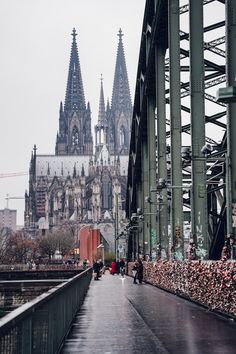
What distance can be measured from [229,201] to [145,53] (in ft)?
82.8

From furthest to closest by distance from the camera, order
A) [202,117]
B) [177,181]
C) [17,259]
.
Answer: [17,259] → [177,181] → [202,117]

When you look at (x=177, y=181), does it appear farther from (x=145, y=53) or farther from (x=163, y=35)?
(x=145, y=53)

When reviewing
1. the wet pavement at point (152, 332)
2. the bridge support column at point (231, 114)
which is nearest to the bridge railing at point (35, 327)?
the wet pavement at point (152, 332)

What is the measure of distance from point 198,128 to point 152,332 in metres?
11.5

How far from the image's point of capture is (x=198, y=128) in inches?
1001

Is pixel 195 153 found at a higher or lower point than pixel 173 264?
higher

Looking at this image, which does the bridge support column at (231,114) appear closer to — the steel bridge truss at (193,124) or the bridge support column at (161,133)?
the steel bridge truss at (193,124)

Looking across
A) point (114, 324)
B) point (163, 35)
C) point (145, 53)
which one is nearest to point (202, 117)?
point (114, 324)

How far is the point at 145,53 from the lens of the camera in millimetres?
44375

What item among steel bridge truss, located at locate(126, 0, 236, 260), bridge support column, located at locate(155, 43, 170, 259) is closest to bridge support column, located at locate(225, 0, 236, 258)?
steel bridge truss, located at locate(126, 0, 236, 260)

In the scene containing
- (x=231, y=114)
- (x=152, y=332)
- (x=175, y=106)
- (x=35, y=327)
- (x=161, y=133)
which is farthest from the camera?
(x=161, y=133)

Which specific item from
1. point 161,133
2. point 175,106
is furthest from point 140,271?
point 175,106

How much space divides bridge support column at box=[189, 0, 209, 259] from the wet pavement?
3759 millimetres

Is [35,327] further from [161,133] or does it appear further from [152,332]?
[161,133]
